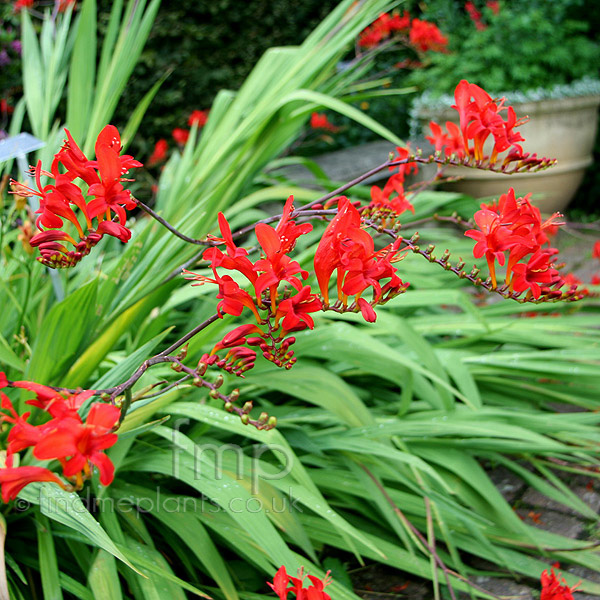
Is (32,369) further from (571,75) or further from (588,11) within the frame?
(588,11)

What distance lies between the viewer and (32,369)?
1.24 m

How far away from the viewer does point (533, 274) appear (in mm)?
886

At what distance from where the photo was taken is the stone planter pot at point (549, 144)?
3676 millimetres

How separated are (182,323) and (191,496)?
1.66ft

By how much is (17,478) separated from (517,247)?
2.04ft

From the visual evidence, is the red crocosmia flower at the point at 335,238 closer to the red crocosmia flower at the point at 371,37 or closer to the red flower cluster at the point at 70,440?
the red flower cluster at the point at 70,440

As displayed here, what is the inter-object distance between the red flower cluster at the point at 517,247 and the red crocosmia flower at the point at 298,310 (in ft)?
0.76

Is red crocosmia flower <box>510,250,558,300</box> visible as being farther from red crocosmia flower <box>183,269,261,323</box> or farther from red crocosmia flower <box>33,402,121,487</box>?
red crocosmia flower <box>33,402,121,487</box>

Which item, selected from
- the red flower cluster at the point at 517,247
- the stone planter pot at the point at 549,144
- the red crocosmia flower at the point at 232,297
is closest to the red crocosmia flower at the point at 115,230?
the red crocosmia flower at the point at 232,297

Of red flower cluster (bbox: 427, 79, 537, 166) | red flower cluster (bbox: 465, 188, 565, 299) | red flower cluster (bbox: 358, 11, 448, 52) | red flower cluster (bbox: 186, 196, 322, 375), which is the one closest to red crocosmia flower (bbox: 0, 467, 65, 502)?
red flower cluster (bbox: 186, 196, 322, 375)

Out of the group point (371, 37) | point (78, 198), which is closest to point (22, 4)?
point (371, 37)

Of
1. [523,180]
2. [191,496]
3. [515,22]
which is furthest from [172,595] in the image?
[515,22]

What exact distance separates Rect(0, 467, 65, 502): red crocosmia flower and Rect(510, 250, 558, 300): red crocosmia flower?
57 cm

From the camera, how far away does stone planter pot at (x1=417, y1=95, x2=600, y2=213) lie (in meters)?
3.68
